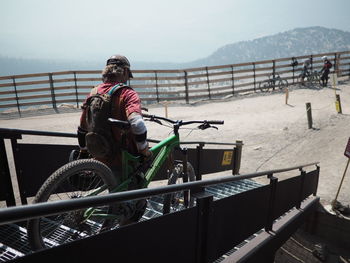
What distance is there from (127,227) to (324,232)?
6085 millimetres

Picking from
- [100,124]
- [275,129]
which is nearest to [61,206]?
[100,124]

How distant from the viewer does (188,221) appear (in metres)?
1.99

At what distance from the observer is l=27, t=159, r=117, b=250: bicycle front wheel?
7.37ft

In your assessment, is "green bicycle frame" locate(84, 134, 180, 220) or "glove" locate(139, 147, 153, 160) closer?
"green bicycle frame" locate(84, 134, 180, 220)

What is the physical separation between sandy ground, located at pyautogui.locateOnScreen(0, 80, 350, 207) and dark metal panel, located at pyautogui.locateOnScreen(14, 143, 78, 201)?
211 inches

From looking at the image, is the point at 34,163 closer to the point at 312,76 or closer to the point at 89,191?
the point at 89,191

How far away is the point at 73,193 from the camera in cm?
264

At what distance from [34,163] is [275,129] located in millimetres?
9368

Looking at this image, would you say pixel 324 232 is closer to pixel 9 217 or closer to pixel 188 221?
pixel 188 221

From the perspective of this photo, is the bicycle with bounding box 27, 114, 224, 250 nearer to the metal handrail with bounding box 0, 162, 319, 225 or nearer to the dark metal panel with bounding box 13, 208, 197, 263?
the dark metal panel with bounding box 13, 208, 197, 263

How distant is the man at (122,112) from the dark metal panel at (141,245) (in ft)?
3.11

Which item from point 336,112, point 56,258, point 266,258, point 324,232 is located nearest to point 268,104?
point 336,112

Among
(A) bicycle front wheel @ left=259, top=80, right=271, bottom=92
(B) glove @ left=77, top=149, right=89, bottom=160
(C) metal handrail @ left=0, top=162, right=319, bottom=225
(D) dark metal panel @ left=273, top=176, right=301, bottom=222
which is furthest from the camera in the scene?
(A) bicycle front wheel @ left=259, top=80, right=271, bottom=92

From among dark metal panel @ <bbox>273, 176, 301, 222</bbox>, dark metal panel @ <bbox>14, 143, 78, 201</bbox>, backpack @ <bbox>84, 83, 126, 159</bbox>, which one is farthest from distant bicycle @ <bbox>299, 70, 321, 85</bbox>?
backpack @ <bbox>84, 83, 126, 159</bbox>
